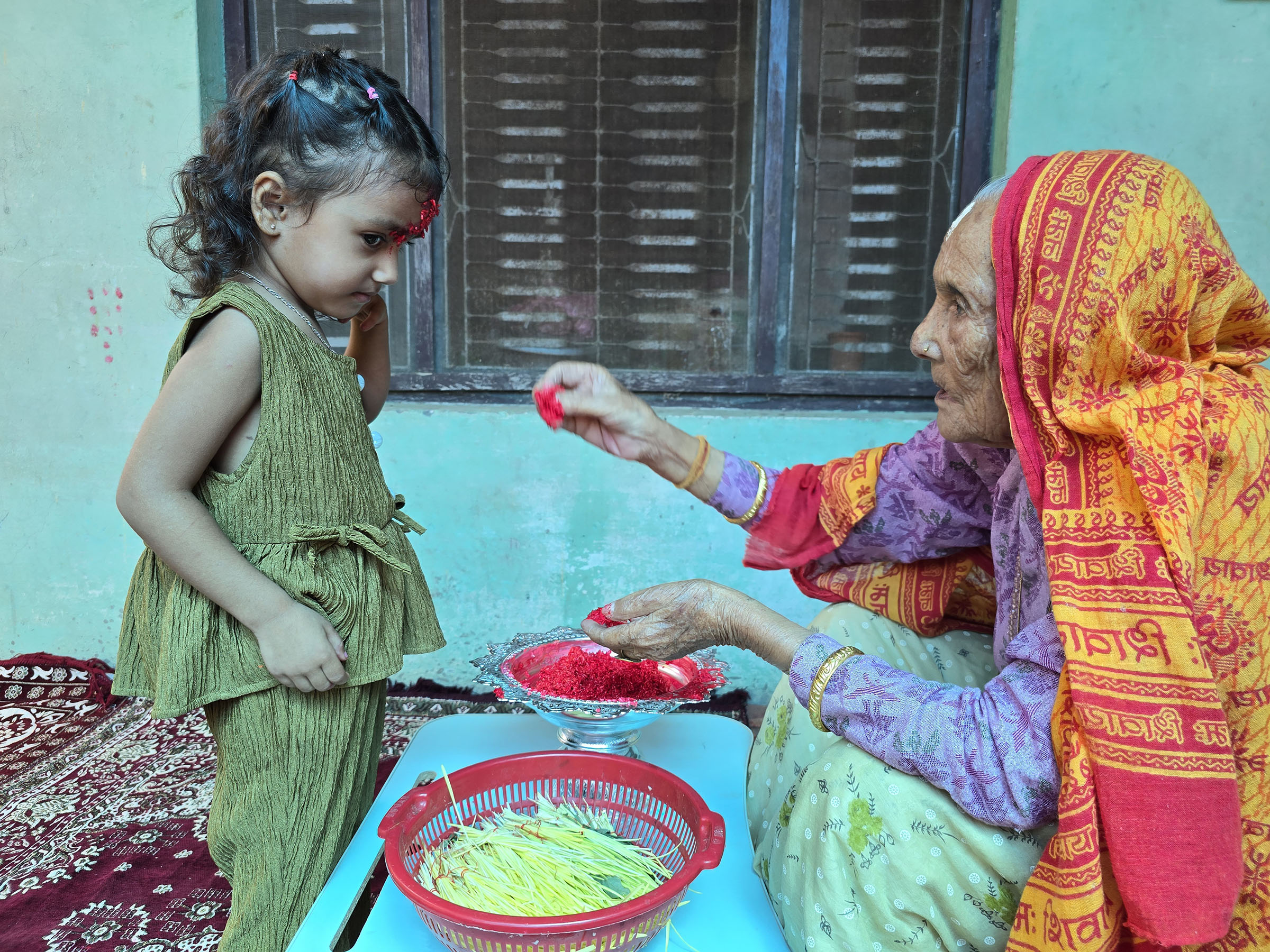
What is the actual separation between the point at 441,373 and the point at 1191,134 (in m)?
2.54

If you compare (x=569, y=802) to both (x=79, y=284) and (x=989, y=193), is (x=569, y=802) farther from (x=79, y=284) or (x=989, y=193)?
(x=79, y=284)

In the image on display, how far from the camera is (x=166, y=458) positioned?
1377 millimetres

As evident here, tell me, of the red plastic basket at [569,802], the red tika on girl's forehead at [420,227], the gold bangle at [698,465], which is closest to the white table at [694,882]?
the red plastic basket at [569,802]

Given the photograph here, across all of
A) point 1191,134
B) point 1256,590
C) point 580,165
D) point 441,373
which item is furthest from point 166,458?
point 1191,134

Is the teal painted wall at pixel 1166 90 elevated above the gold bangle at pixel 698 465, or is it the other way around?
the teal painted wall at pixel 1166 90

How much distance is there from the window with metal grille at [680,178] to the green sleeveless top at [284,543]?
1607 millimetres

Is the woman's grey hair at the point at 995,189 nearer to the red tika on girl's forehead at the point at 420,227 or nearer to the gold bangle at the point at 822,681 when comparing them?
the gold bangle at the point at 822,681

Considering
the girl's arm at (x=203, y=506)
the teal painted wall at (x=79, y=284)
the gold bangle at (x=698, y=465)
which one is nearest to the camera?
the girl's arm at (x=203, y=506)

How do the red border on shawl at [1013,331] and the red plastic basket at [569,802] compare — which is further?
the red border on shawl at [1013,331]

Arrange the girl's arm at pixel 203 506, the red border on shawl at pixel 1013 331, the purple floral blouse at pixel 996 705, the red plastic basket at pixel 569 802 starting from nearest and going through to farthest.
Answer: the red plastic basket at pixel 569 802, the purple floral blouse at pixel 996 705, the red border on shawl at pixel 1013 331, the girl's arm at pixel 203 506

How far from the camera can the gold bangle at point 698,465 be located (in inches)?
73.2

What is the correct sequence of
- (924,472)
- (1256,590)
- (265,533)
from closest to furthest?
(1256,590), (265,533), (924,472)

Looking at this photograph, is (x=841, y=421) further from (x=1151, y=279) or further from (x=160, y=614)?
(x=160, y=614)

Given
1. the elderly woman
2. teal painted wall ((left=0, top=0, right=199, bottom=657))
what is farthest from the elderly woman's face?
teal painted wall ((left=0, top=0, right=199, bottom=657))
